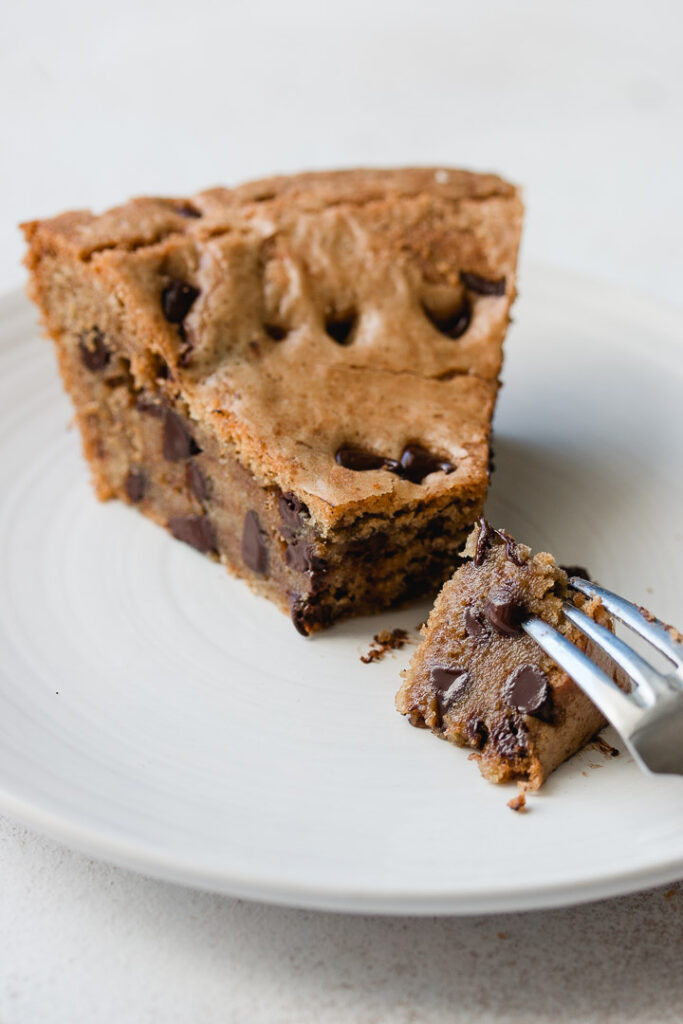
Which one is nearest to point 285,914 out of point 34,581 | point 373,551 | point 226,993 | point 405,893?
point 226,993

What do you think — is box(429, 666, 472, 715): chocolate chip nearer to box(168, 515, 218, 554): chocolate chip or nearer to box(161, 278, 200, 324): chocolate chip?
box(168, 515, 218, 554): chocolate chip

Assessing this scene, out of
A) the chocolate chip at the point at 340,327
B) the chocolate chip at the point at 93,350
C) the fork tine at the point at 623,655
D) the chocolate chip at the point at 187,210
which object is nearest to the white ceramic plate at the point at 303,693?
the fork tine at the point at 623,655

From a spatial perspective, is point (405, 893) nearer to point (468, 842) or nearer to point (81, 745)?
point (468, 842)

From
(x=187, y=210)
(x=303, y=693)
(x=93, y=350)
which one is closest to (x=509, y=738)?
(x=303, y=693)

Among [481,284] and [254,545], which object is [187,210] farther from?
[254,545]

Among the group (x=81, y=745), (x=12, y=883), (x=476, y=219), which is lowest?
(x=12, y=883)

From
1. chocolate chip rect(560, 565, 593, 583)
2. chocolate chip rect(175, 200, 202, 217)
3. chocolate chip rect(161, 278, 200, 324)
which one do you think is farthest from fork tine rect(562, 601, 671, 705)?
chocolate chip rect(175, 200, 202, 217)

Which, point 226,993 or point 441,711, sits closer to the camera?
point 226,993
